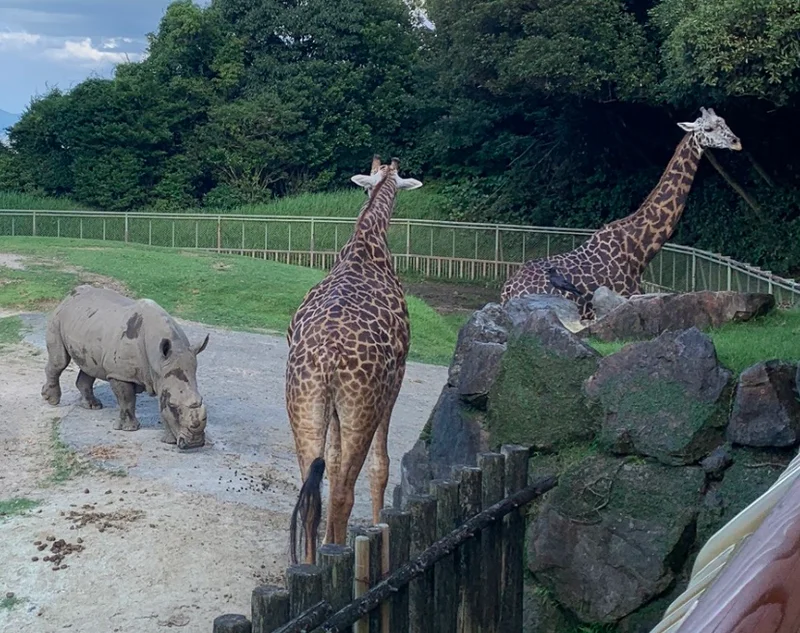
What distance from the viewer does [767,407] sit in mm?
3953

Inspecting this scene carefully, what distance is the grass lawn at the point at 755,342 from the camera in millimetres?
4445

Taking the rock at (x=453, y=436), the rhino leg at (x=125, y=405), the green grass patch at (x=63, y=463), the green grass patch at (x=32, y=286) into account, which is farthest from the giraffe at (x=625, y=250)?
the green grass patch at (x=32, y=286)

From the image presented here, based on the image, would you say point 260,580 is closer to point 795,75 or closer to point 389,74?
point 795,75

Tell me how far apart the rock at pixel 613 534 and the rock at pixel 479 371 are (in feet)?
2.46

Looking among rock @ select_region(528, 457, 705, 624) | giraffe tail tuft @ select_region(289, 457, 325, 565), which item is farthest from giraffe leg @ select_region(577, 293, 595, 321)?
rock @ select_region(528, 457, 705, 624)

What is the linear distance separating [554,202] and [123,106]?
1332 centimetres

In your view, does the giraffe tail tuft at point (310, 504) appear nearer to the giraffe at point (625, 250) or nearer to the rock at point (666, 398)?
the rock at point (666, 398)

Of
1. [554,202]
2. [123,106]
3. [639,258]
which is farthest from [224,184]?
[639,258]

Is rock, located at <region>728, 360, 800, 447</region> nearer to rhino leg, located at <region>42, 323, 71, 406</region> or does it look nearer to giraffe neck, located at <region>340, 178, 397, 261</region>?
giraffe neck, located at <region>340, 178, 397, 261</region>

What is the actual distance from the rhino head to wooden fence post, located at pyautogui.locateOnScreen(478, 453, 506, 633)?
14.9 ft

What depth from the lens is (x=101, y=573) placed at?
5840 millimetres

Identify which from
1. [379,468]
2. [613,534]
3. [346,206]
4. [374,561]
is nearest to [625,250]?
[379,468]

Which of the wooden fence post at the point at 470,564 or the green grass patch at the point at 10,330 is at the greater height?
the wooden fence post at the point at 470,564

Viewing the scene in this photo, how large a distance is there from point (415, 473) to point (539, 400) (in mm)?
1394
